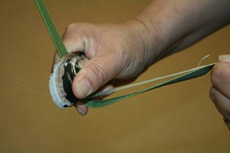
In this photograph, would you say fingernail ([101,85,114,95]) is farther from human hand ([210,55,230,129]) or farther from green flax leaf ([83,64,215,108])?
human hand ([210,55,230,129])

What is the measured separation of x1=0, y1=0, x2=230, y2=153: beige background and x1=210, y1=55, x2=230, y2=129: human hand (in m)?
0.79

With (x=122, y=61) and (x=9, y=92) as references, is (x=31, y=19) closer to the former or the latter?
(x=9, y=92)

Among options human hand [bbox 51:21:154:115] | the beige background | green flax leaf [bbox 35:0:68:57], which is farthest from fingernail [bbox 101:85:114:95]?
the beige background

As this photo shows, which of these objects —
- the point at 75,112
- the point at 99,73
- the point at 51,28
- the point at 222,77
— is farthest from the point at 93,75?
the point at 75,112

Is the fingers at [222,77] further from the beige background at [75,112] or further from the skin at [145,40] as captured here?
the beige background at [75,112]

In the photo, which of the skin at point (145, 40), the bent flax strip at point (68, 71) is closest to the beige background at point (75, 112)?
the skin at point (145, 40)

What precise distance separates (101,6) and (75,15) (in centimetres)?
16

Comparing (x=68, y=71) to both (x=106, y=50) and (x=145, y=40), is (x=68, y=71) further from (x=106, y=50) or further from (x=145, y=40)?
(x=145, y=40)

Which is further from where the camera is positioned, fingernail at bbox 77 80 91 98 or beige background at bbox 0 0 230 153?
beige background at bbox 0 0 230 153

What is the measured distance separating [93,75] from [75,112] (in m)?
0.82

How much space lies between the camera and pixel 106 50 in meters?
0.61

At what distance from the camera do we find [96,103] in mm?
544

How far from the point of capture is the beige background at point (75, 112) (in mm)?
1202

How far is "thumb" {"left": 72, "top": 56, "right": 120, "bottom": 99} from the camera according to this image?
481 millimetres
